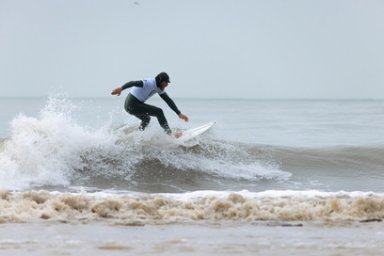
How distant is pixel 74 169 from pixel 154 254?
6.61m

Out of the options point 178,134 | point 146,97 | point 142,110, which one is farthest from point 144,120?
point 178,134

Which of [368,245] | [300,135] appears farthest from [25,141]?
[300,135]

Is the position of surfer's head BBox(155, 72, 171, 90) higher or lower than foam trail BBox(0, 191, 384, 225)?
higher

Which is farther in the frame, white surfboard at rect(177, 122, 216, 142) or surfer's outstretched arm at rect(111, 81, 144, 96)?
white surfboard at rect(177, 122, 216, 142)

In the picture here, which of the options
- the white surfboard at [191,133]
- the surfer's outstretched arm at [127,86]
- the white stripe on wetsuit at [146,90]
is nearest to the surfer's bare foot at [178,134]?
the white surfboard at [191,133]

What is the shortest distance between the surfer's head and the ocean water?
1174 millimetres

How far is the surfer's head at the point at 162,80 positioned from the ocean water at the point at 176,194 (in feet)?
3.85

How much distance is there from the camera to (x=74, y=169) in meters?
12.5

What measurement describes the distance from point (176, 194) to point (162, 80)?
2953mm

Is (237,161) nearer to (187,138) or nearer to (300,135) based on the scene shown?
(187,138)

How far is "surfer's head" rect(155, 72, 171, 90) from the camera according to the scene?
1244 cm

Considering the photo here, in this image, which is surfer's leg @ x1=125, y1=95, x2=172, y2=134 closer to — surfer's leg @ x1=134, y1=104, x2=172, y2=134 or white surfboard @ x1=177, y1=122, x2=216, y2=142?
surfer's leg @ x1=134, y1=104, x2=172, y2=134

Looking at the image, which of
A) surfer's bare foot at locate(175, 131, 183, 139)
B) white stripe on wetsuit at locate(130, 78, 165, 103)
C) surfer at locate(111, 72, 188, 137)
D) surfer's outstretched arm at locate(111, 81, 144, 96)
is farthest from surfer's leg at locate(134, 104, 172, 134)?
surfer's bare foot at locate(175, 131, 183, 139)

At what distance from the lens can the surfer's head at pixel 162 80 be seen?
40.8 feet
